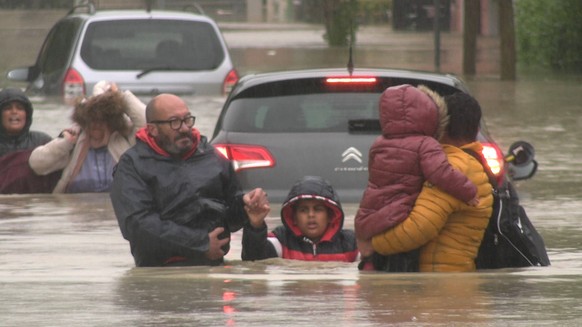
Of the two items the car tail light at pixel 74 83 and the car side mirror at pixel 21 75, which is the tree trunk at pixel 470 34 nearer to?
the car side mirror at pixel 21 75

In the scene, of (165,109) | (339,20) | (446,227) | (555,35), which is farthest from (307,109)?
(339,20)

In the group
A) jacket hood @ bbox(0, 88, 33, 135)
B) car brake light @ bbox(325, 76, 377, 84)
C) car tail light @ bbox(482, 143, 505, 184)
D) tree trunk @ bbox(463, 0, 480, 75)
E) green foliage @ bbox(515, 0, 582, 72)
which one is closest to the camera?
car tail light @ bbox(482, 143, 505, 184)

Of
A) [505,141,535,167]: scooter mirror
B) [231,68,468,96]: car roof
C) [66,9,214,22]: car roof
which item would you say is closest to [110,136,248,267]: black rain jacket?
[231,68,468,96]: car roof

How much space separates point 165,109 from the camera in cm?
741

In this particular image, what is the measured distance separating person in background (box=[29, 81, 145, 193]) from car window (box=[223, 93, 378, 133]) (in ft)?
4.58

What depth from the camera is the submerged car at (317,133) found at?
31.1ft

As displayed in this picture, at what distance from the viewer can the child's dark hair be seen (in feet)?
22.6

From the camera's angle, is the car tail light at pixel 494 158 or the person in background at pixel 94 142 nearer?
the car tail light at pixel 494 158

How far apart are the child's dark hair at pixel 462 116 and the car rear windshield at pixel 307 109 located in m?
2.51

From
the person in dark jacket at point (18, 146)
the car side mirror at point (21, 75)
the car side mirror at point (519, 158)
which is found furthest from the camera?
the car side mirror at point (21, 75)

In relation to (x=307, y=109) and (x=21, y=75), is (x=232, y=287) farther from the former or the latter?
(x=21, y=75)

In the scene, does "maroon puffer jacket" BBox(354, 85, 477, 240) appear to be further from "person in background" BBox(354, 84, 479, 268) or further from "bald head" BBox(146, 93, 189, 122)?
"bald head" BBox(146, 93, 189, 122)

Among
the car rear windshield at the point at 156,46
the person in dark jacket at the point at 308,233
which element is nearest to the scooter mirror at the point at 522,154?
the person in dark jacket at the point at 308,233

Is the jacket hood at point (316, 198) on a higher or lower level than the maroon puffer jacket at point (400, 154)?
lower
